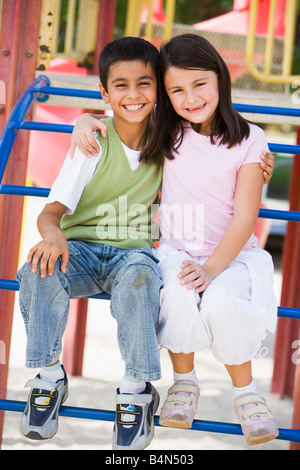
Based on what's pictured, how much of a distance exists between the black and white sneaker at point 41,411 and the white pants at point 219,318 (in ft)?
1.06

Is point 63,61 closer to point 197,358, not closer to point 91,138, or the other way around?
point 197,358

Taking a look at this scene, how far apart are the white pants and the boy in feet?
0.18

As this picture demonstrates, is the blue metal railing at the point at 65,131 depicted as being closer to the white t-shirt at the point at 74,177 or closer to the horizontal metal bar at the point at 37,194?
the horizontal metal bar at the point at 37,194

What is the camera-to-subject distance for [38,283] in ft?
5.45

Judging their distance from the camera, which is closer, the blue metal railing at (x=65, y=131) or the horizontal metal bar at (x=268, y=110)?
the blue metal railing at (x=65, y=131)

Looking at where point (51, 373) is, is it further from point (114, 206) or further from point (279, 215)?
point (279, 215)

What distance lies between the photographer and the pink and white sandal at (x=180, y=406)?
1687mm

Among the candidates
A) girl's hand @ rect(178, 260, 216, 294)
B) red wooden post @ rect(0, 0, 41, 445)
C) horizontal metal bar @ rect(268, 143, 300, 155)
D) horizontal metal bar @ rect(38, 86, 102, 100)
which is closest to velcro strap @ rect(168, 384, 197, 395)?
girl's hand @ rect(178, 260, 216, 294)

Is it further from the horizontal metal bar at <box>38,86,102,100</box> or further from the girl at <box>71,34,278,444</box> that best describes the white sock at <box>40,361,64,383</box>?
the horizontal metal bar at <box>38,86,102,100</box>

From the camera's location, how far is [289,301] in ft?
11.9

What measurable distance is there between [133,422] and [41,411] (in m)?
0.25

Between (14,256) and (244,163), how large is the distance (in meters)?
1.05

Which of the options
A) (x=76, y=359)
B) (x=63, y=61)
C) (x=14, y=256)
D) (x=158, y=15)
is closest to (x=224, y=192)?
(x=14, y=256)

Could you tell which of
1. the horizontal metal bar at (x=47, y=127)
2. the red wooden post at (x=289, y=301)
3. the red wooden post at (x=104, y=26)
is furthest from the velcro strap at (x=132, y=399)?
the red wooden post at (x=104, y=26)
